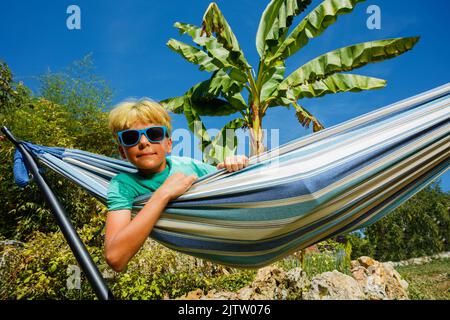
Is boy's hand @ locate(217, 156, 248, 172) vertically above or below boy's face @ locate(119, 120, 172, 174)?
below

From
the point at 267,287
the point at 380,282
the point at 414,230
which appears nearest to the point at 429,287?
the point at 380,282

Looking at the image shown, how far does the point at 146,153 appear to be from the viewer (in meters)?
1.20

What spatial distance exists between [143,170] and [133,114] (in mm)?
200

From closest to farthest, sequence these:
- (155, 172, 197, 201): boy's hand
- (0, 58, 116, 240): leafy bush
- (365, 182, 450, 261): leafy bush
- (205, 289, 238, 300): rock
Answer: (155, 172, 197, 201): boy's hand, (205, 289, 238, 300): rock, (0, 58, 116, 240): leafy bush, (365, 182, 450, 261): leafy bush

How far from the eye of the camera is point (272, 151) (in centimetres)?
121

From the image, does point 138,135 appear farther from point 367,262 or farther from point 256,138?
point 367,262

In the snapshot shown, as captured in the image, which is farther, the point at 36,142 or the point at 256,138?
the point at 36,142

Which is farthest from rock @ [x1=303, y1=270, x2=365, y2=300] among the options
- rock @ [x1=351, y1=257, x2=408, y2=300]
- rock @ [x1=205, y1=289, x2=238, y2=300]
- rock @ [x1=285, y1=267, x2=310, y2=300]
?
rock @ [x1=205, y1=289, x2=238, y2=300]

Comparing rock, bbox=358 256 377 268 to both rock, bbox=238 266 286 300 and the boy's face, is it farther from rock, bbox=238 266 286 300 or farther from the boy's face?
the boy's face

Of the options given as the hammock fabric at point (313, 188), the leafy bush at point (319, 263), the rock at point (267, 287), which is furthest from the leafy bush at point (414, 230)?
the hammock fabric at point (313, 188)

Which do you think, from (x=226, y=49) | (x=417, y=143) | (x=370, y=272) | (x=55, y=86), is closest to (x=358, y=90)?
(x=226, y=49)

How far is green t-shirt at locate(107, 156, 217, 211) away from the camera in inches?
45.4

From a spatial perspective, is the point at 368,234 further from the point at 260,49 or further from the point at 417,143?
the point at 417,143

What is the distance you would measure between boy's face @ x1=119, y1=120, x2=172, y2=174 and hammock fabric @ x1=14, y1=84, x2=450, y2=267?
14cm
